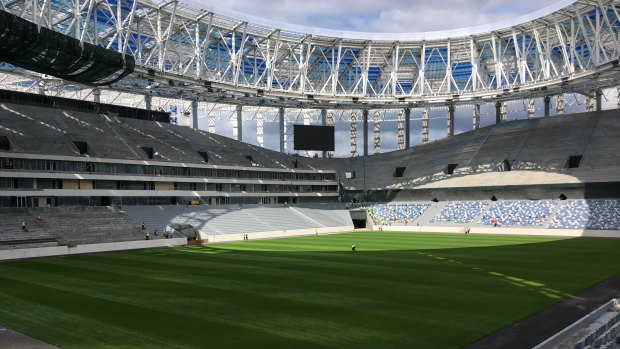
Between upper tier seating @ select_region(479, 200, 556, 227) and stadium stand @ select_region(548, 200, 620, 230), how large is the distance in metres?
1.80

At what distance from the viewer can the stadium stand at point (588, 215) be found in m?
57.2

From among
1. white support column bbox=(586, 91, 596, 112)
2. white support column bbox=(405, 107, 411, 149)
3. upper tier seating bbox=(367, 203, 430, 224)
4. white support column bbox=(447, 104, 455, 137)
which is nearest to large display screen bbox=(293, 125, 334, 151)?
white support column bbox=(405, 107, 411, 149)

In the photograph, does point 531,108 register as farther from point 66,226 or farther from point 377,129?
point 66,226

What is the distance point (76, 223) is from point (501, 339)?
148ft

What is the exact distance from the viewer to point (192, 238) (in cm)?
5603

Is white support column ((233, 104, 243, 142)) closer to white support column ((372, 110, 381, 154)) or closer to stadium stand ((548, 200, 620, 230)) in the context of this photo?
white support column ((372, 110, 381, 154))

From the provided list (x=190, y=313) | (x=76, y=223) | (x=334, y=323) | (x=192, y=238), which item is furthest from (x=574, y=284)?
(x=76, y=223)

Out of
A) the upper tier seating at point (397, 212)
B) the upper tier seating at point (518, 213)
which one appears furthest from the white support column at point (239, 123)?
the upper tier seating at point (518, 213)

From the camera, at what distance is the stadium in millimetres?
20172

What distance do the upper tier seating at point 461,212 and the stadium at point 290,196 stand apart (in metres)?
0.29

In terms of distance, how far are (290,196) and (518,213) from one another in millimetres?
35420

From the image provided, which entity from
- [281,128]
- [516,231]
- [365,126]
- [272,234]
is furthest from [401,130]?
[272,234]

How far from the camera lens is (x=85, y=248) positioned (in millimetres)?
45812

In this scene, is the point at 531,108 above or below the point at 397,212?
above
